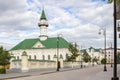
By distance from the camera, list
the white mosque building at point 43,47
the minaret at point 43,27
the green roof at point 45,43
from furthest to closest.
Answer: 1. the minaret at point 43,27
2. the green roof at point 45,43
3. the white mosque building at point 43,47

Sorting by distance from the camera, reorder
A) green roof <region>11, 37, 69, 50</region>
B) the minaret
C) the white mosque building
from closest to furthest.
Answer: the white mosque building
green roof <region>11, 37, 69, 50</region>
the minaret

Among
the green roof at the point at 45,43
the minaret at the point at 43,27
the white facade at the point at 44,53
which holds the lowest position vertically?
the white facade at the point at 44,53

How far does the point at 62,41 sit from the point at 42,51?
30.4ft

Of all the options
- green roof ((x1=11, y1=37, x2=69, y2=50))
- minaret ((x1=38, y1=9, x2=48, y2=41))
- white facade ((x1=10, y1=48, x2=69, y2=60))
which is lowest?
white facade ((x1=10, y1=48, x2=69, y2=60))

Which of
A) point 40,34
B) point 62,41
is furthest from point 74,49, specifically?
point 40,34

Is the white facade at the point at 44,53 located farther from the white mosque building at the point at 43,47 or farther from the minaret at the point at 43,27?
the minaret at the point at 43,27

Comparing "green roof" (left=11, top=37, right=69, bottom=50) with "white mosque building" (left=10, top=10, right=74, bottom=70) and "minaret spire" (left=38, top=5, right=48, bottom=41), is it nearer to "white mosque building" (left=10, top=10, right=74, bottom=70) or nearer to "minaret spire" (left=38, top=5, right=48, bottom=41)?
"white mosque building" (left=10, top=10, right=74, bottom=70)

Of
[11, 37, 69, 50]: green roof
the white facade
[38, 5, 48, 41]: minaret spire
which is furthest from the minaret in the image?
the white facade

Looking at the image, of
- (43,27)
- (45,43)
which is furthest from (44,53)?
(43,27)

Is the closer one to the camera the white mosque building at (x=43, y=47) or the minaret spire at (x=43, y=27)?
the white mosque building at (x=43, y=47)

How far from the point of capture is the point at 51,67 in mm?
71875

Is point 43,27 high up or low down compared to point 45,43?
up

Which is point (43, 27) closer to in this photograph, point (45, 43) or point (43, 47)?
point (45, 43)

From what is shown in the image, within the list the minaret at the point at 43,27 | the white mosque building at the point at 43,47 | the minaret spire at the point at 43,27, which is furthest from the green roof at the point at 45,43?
the minaret spire at the point at 43,27
